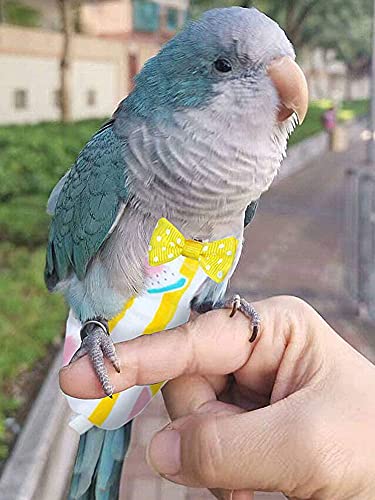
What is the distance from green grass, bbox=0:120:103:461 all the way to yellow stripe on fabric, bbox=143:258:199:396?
4.44 feet

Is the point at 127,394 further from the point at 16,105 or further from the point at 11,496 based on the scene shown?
the point at 16,105

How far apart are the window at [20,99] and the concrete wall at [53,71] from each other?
0.05 metres

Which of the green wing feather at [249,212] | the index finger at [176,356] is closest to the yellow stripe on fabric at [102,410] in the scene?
the index finger at [176,356]

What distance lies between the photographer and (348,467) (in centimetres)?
98

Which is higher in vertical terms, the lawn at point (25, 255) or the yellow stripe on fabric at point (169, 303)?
the yellow stripe on fabric at point (169, 303)

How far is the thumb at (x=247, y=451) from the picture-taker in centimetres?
98

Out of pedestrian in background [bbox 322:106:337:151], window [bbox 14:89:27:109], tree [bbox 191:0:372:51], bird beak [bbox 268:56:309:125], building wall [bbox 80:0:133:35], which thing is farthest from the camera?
pedestrian in background [bbox 322:106:337:151]

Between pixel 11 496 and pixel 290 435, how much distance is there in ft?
4.34

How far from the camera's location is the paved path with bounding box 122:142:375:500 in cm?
252

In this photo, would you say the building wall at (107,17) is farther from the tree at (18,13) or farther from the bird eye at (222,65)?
the bird eye at (222,65)

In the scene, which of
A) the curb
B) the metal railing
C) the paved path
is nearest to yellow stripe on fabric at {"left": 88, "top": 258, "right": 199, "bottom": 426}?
the curb

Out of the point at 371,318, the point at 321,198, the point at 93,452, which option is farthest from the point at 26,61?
the point at 93,452

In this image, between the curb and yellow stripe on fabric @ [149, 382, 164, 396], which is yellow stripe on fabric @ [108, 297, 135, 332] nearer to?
yellow stripe on fabric @ [149, 382, 164, 396]

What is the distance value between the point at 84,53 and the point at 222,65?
9.92m
